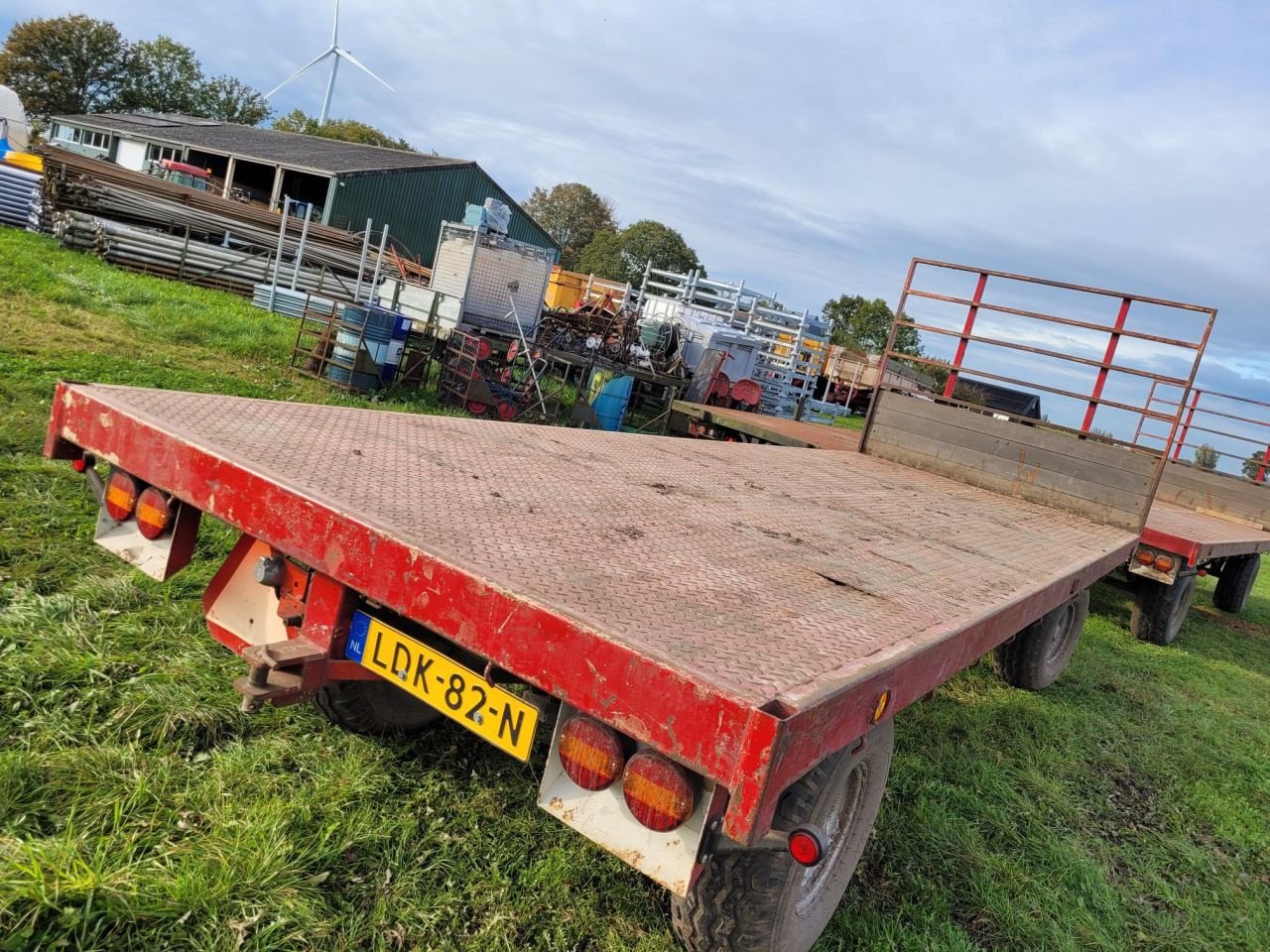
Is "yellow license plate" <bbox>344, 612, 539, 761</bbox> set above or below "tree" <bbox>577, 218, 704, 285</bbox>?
below

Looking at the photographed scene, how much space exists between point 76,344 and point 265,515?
24.2ft

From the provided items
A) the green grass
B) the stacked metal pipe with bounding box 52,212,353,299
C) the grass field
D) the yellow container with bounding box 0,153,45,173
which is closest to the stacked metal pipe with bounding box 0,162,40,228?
the stacked metal pipe with bounding box 52,212,353,299

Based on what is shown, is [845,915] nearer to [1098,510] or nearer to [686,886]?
[686,886]

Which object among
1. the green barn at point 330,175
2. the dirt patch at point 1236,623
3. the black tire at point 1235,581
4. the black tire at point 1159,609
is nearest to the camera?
the black tire at point 1159,609

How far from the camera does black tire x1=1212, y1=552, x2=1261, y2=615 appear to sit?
897 cm

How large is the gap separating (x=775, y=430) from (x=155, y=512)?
5.70m

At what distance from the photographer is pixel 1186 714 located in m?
5.29

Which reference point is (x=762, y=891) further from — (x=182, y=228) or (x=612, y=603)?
(x=182, y=228)

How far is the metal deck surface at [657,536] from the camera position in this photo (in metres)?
1.77

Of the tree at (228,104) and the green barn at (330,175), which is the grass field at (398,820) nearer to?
the green barn at (330,175)

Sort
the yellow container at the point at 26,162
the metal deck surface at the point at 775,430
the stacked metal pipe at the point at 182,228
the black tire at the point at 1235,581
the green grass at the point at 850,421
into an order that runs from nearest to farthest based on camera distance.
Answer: the metal deck surface at the point at 775,430, the black tire at the point at 1235,581, the stacked metal pipe at the point at 182,228, the yellow container at the point at 26,162, the green grass at the point at 850,421

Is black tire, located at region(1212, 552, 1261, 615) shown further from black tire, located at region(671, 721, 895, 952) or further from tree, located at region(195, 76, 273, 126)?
tree, located at region(195, 76, 273, 126)

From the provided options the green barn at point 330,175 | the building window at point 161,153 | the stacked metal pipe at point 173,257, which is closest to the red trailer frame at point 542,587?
the stacked metal pipe at point 173,257

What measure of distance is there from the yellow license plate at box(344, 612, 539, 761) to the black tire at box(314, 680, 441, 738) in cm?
56
